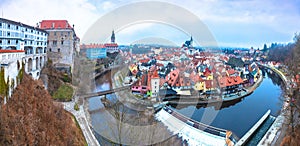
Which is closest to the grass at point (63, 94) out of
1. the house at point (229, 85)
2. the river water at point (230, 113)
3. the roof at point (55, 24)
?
the river water at point (230, 113)

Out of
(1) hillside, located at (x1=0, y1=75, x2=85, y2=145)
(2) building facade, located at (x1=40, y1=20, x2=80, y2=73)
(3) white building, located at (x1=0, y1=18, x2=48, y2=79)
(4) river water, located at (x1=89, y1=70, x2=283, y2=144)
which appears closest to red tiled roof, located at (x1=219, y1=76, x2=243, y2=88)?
(4) river water, located at (x1=89, y1=70, x2=283, y2=144)

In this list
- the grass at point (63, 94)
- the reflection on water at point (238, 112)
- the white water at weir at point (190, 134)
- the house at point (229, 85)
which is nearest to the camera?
the white water at weir at point (190, 134)

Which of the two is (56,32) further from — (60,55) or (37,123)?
(37,123)

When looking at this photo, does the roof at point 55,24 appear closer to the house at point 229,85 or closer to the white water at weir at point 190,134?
the white water at weir at point 190,134

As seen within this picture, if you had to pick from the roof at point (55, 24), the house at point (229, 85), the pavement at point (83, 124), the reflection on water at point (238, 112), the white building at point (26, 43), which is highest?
the roof at point (55, 24)

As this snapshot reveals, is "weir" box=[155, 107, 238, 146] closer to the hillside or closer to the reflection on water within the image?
the reflection on water

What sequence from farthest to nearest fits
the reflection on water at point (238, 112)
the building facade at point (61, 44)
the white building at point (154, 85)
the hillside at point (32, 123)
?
1. the white building at point (154, 85)
2. the building facade at point (61, 44)
3. the reflection on water at point (238, 112)
4. the hillside at point (32, 123)
